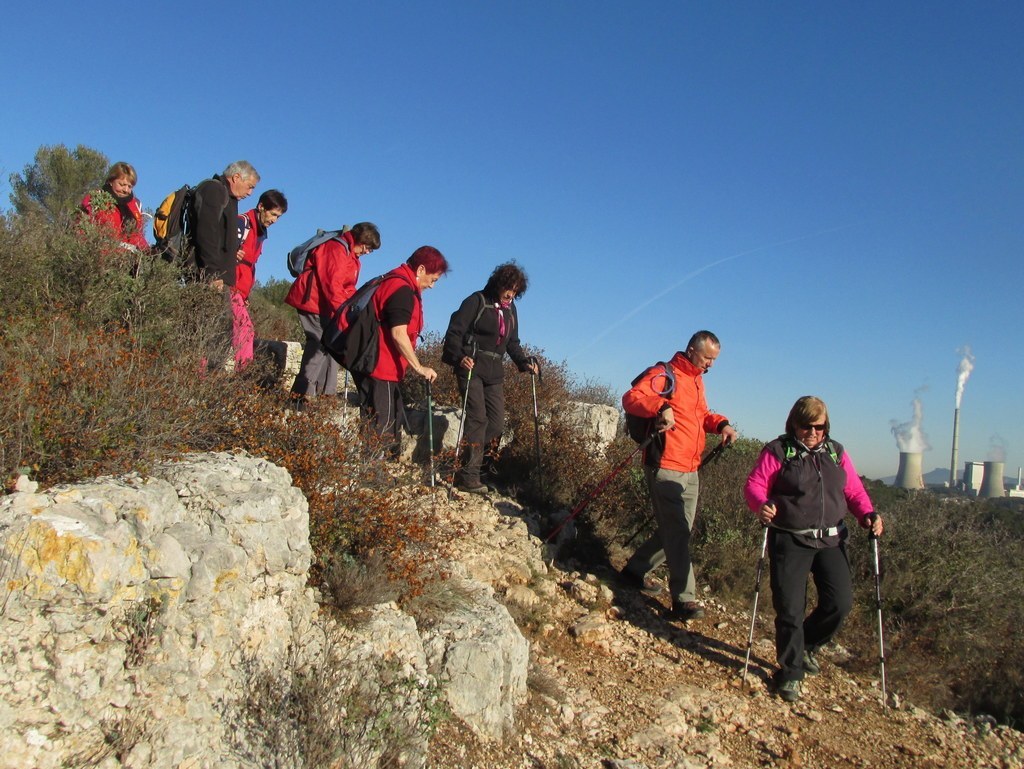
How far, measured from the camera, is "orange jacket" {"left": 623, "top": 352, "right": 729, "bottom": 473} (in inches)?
226

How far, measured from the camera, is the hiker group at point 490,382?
5.14m

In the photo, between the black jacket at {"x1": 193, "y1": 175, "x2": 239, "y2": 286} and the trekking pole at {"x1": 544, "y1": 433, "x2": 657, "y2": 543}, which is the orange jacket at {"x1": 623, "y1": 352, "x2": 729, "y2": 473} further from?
the black jacket at {"x1": 193, "y1": 175, "x2": 239, "y2": 286}

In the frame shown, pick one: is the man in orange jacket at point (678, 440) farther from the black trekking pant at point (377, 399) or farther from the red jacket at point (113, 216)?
the red jacket at point (113, 216)

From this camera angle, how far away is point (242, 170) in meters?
5.97

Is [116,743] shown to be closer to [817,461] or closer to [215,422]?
[215,422]

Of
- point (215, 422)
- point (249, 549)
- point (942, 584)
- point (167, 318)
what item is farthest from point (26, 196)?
point (942, 584)

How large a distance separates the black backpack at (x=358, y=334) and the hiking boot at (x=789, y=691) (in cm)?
365

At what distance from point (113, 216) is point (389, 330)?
2.61 meters

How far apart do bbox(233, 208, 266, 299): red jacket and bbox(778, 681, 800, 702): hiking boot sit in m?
5.15

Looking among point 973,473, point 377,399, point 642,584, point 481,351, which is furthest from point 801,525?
point 973,473

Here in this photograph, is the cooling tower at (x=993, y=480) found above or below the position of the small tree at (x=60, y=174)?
below

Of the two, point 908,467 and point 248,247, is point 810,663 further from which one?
point 908,467

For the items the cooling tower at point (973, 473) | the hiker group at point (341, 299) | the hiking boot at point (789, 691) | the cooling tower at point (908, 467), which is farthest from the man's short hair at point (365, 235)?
the cooling tower at point (973, 473)

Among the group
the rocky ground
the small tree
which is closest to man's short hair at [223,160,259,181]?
the rocky ground
